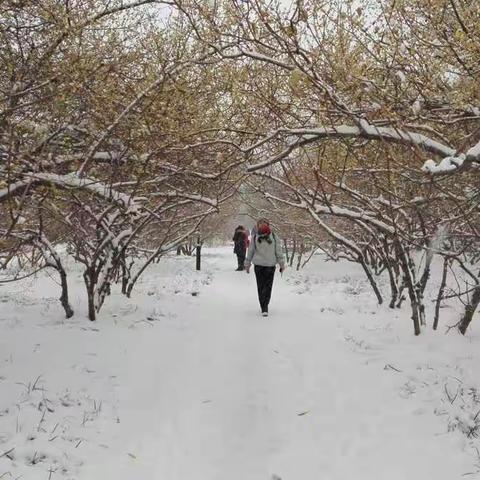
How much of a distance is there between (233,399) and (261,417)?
514 mm

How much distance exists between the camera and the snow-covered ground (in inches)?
139

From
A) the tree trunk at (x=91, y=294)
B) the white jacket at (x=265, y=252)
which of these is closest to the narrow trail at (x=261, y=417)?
the tree trunk at (x=91, y=294)

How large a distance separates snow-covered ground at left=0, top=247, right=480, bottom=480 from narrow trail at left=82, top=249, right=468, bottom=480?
0.02m

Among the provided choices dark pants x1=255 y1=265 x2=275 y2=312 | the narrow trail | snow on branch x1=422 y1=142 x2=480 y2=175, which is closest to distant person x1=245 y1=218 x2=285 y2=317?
dark pants x1=255 y1=265 x2=275 y2=312

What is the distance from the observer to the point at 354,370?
5879 mm

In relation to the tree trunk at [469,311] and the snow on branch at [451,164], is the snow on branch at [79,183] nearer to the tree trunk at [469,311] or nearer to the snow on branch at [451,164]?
the snow on branch at [451,164]

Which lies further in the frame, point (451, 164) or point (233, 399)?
point (233, 399)

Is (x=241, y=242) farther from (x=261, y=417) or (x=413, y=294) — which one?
(x=261, y=417)

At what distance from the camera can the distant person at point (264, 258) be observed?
9672mm

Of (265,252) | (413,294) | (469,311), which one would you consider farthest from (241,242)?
(469,311)

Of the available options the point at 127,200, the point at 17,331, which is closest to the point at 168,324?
the point at 17,331

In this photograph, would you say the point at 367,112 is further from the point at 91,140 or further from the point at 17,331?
the point at 17,331

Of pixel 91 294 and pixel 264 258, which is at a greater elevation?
pixel 264 258

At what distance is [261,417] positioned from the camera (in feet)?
14.4
